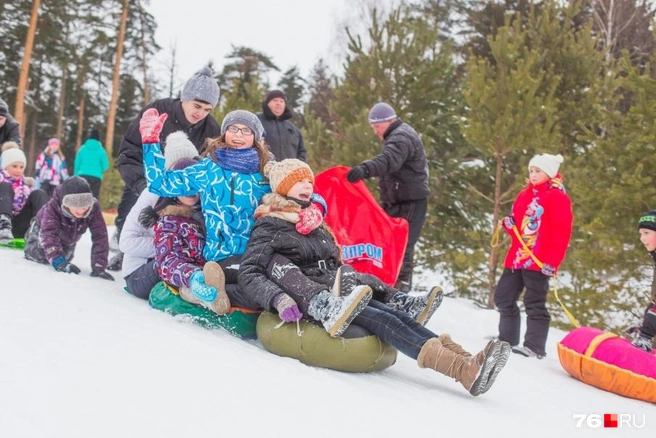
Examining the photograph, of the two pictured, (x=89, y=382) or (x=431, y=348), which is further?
(x=431, y=348)

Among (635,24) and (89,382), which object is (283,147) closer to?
(89,382)

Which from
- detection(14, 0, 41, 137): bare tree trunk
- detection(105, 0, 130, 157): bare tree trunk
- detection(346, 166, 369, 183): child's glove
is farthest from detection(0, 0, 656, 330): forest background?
detection(105, 0, 130, 157): bare tree trunk

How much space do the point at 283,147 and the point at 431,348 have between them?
11.4ft

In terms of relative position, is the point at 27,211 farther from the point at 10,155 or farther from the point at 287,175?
the point at 287,175

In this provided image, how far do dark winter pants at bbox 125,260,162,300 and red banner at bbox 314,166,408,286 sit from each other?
1560 mm

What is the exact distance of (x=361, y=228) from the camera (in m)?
4.98

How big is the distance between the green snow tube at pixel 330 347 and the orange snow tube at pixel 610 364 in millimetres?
1590

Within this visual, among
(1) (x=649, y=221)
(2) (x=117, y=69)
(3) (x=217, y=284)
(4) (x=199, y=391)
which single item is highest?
(2) (x=117, y=69)

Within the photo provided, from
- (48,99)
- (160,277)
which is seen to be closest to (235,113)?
(160,277)

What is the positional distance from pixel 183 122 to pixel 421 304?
8.01 ft

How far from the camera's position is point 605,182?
6.59m

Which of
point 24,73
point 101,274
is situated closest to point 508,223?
point 101,274

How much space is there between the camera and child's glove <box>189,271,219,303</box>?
331 cm

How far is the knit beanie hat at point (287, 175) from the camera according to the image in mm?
3572
